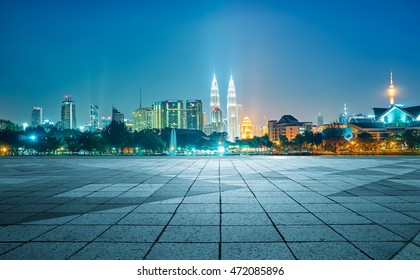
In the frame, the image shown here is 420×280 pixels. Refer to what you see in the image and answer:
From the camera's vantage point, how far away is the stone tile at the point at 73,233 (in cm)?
566

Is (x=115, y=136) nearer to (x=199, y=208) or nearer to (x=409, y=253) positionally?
(x=199, y=208)

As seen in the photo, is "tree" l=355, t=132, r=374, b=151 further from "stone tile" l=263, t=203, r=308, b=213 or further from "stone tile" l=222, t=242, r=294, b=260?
"stone tile" l=222, t=242, r=294, b=260

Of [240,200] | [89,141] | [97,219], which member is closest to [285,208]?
[240,200]

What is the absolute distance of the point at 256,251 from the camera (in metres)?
4.96

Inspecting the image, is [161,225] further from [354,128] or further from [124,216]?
[354,128]

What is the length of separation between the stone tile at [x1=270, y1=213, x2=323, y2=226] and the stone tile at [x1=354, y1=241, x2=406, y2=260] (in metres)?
1.40

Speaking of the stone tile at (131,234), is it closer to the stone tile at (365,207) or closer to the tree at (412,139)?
the stone tile at (365,207)

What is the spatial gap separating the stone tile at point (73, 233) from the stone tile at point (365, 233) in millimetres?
5198

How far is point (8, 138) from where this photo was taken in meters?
72.2

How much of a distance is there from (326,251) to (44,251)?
5.03 metres

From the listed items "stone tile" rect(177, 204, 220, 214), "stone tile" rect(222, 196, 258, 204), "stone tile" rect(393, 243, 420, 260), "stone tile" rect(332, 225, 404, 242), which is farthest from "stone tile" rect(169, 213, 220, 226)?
"stone tile" rect(393, 243, 420, 260)

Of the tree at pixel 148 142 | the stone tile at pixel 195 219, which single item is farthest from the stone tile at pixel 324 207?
the tree at pixel 148 142

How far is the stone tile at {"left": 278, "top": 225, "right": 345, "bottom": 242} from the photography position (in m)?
5.58
